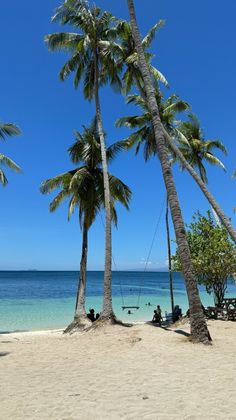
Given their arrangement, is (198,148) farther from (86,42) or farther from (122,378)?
(122,378)

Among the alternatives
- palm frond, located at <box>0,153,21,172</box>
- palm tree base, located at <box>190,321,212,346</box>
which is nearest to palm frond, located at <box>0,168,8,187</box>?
palm frond, located at <box>0,153,21,172</box>

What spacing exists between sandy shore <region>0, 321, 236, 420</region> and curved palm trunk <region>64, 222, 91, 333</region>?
15.3 feet

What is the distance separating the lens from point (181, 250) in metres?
12.5

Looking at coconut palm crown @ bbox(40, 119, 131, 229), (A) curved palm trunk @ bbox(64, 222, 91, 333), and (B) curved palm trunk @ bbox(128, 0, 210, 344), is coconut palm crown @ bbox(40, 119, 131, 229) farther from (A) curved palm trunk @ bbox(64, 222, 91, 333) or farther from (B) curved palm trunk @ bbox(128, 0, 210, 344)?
(B) curved palm trunk @ bbox(128, 0, 210, 344)

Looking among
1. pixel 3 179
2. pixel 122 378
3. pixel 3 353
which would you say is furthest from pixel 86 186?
pixel 122 378

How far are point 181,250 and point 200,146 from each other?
52.6 feet

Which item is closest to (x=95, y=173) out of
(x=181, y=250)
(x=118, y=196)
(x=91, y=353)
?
(x=118, y=196)

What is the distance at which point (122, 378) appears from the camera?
8.06 metres

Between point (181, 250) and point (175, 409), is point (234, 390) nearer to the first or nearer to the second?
point (175, 409)

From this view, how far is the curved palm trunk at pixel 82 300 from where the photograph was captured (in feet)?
59.1

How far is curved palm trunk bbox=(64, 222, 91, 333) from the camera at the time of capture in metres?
18.0

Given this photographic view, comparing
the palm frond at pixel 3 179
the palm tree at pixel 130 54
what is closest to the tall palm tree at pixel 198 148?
the palm tree at pixel 130 54

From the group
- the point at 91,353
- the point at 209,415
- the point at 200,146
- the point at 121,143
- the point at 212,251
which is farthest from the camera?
the point at 200,146

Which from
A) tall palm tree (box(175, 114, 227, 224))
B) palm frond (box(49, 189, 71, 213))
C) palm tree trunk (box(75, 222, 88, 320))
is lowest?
palm tree trunk (box(75, 222, 88, 320))
